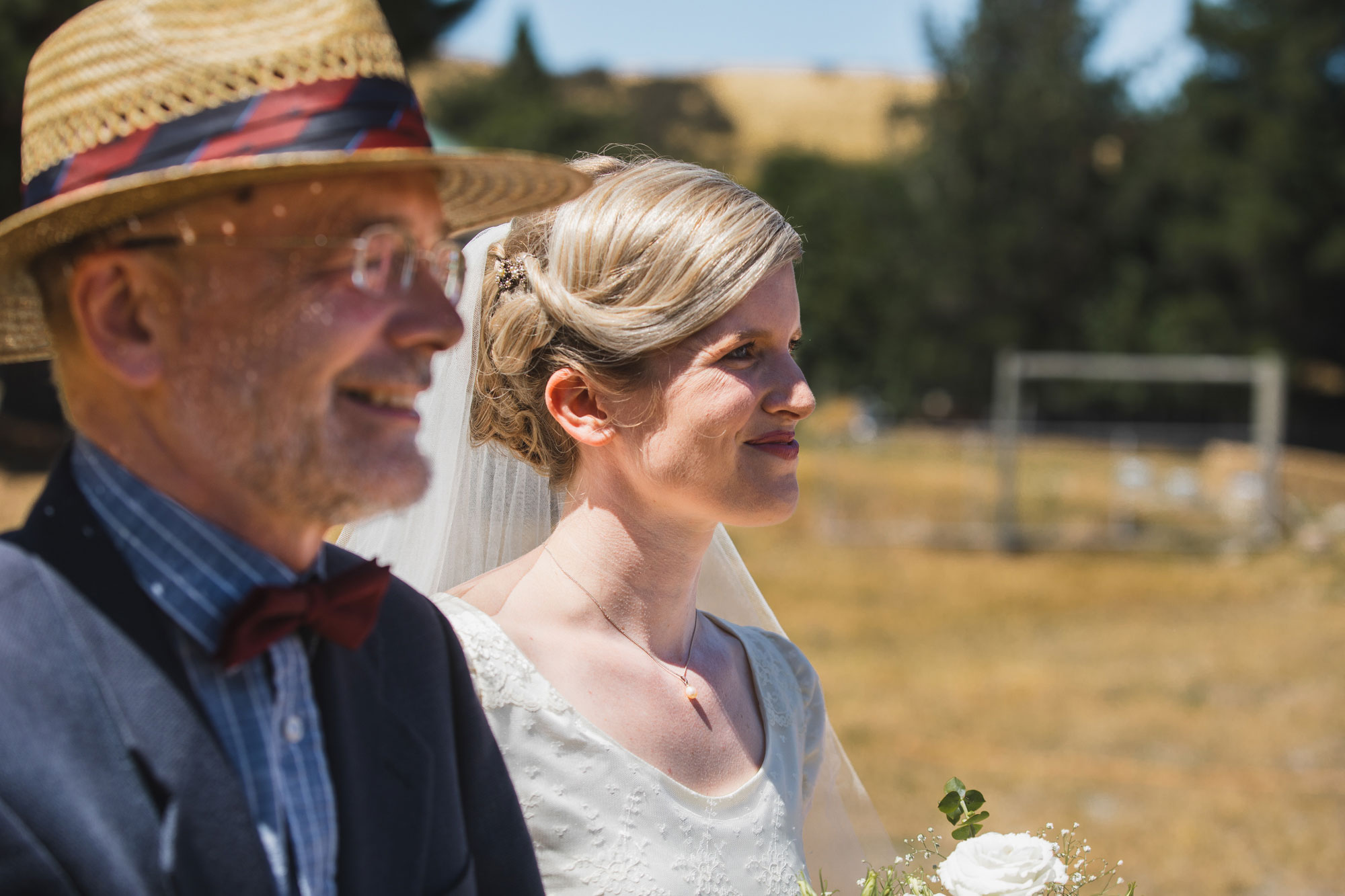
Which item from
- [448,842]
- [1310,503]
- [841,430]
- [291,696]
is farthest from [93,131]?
[841,430]

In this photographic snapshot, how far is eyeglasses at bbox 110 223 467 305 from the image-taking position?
1.08m

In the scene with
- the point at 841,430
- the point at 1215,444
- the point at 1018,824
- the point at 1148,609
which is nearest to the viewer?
the point at 1018,824

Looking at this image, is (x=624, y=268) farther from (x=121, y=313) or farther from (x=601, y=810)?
(x=121, y=313)

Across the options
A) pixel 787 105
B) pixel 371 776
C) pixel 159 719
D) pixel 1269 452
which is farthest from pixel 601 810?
pixel 787 105

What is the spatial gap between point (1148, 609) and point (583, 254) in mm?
10703

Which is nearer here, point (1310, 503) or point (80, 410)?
point (80, 410)

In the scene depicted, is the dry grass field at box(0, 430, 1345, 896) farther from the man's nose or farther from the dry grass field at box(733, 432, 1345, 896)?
the man's nose

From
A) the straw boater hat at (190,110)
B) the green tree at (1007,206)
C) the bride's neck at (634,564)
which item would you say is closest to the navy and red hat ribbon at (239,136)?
the straw boater hat at (190,110)

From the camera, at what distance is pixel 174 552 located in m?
1.10

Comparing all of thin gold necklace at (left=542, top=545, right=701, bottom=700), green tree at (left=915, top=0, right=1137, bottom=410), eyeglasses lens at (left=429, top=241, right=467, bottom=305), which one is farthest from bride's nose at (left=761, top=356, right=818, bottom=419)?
green tree at (left=915, top=0, right=1137, bottom=410)

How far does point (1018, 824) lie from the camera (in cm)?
590

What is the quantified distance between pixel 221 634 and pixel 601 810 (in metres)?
0.95

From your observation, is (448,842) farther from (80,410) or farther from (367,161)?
(367,161)

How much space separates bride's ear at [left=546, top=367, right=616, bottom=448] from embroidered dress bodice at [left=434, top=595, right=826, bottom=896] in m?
0.35
